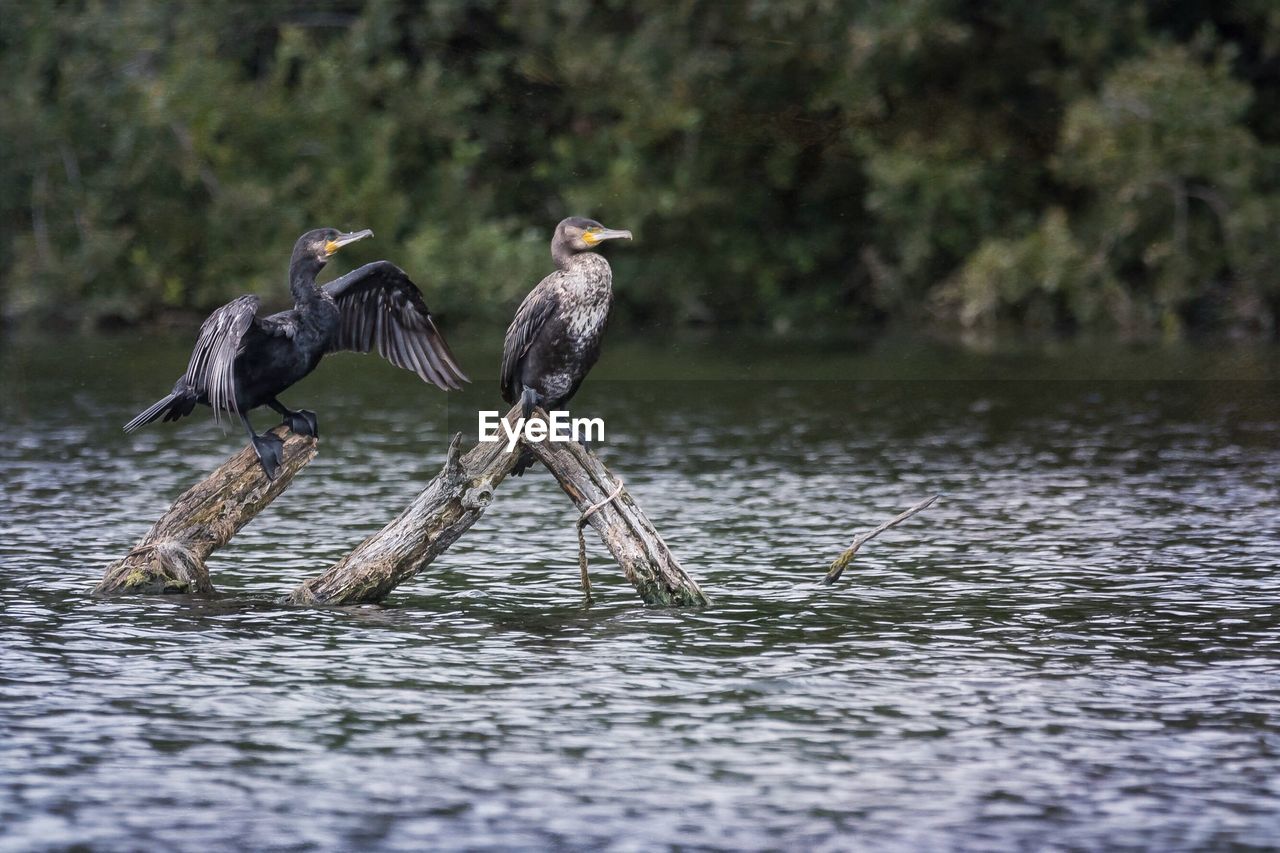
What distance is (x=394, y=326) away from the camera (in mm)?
11414

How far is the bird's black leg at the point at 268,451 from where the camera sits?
10.3m

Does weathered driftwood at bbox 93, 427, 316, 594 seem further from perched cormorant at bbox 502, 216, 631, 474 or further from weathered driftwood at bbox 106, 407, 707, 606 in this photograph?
perched cormorant at bbox 502, 216, 631, 474

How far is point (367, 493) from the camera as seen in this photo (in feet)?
51.8

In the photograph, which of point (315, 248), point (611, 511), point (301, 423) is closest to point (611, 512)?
point (611, 511)

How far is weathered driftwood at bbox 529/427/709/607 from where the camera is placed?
10.0 m

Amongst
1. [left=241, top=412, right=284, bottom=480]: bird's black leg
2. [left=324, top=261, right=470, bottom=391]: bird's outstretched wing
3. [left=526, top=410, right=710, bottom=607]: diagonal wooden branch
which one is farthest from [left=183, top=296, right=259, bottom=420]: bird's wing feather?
[left=526, top=410, right=710, bottom=607]: diagonal wooden branch

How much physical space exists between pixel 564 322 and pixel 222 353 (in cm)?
181

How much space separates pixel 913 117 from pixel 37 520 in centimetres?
2400

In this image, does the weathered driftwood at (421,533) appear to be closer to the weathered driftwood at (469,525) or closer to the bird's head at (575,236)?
the weathered driftwood at (469,525)

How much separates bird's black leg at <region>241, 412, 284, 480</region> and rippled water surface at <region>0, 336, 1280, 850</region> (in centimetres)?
79

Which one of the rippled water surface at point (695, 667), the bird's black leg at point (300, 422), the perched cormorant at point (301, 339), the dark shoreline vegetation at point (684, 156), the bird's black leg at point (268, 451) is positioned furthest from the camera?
the dark shoreline vegetation at point (684, 156)

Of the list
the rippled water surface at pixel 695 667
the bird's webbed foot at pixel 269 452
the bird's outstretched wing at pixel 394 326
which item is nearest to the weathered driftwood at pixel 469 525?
the rippled water surface at pixel 695 667

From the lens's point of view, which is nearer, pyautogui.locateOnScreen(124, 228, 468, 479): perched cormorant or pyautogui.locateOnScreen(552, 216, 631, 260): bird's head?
pyautogui.locateOnScreen(124, 228, 468, 479): perched cormorant

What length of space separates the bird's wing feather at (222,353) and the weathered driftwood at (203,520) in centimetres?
42
